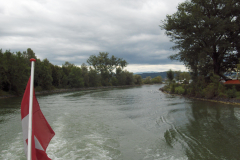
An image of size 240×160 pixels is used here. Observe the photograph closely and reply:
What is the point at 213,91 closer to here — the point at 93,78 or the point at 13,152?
the point at 13,152

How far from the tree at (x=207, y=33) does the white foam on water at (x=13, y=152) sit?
21.7m

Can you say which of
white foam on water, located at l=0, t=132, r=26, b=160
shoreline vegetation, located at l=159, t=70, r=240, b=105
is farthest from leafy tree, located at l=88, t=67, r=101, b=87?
white foam on water, located at l=0, t=132, r=26, b=160

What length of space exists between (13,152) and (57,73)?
60272 mm

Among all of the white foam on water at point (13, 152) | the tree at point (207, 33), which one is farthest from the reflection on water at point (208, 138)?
the tree at point (207, 33)

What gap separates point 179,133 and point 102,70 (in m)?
88.1

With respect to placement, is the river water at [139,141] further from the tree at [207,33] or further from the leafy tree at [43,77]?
the leafy tree at [43,77]

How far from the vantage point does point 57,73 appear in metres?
64.5

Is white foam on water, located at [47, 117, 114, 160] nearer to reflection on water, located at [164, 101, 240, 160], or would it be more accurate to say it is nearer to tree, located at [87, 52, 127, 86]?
reflection on water, located at [164, 101, 240, 160]

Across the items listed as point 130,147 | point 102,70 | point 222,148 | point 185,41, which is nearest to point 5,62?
point 185,41

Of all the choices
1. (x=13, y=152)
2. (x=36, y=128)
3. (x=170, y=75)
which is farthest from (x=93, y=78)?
(x=36, y=128)

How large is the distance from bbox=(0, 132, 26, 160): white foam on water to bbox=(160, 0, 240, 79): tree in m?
21.7

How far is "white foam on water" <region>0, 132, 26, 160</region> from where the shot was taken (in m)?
6.88

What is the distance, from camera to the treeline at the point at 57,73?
3744 centimetres

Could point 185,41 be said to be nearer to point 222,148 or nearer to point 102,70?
point 222,148
